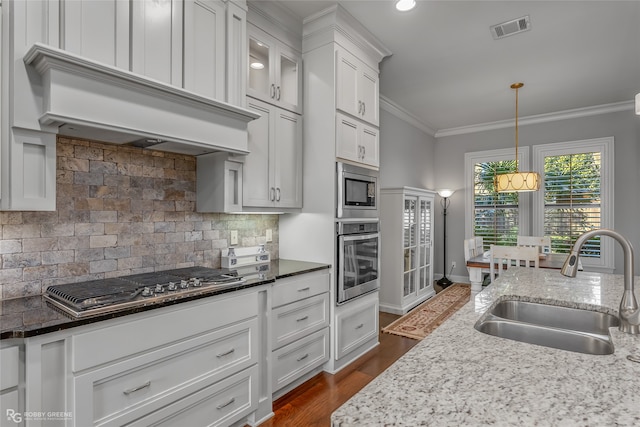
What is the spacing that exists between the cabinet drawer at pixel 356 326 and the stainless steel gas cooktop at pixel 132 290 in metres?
1.17

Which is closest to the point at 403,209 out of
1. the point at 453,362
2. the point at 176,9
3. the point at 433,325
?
the point at 433,325

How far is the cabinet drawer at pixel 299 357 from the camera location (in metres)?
2.30

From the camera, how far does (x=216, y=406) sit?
183 centimetres

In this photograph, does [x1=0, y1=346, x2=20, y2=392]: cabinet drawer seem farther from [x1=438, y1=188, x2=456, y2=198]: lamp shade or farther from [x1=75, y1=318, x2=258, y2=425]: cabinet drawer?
[x1=438, y1=188, x2=456, y2=198]: lamp shade

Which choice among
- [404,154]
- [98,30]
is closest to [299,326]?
[98,30]

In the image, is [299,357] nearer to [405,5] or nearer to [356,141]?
[356,141]

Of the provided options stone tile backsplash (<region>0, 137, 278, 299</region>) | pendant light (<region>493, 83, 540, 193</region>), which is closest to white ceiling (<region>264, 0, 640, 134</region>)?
pendant light (<region>493, 83, 540, 193</region>)

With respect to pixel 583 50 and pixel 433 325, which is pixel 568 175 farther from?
pixel 433 325

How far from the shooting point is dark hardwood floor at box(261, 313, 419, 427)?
7.02ft

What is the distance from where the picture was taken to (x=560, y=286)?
70.4 inches

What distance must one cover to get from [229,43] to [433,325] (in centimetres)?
337

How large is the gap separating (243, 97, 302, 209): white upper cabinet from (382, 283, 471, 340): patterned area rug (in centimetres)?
190

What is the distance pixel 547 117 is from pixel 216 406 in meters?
5.90

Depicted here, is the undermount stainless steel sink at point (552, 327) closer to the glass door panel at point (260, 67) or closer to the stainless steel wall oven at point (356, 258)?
the stainless steel wall oven at point (356, 258)
